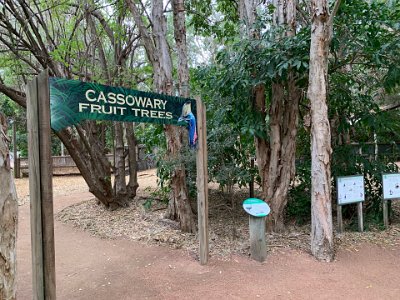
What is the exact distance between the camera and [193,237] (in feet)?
17.0

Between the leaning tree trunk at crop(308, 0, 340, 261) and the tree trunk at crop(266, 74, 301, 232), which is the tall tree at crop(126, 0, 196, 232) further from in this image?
the leaning tree trunk at crop(308, 0, 340, 261)

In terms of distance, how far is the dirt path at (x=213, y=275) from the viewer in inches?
126

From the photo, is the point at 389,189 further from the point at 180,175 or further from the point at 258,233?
the point at 180,175

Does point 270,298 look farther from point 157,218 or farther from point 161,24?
point 161,24

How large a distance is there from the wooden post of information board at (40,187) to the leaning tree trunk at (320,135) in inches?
129

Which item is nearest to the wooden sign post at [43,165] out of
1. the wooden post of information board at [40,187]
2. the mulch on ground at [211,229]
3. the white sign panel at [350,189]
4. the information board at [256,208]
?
the wooden post of information board at [40,187]

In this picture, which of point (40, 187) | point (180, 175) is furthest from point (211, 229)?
point (40, 187)

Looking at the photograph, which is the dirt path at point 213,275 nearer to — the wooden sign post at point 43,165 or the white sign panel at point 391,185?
the wooden sign post at point 43,165

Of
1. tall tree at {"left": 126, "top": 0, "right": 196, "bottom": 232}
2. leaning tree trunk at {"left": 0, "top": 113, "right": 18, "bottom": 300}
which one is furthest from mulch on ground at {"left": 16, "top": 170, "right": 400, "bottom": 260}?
leaning tree trunk at {"left": 0, "top": 113, "right": 18, "bottom": 300}

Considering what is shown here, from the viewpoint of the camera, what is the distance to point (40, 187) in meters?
2.35

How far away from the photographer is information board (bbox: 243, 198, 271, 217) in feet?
13.2

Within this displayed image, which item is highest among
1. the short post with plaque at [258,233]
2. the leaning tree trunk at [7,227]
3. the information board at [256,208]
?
the leaning tree trunk at [7,227]

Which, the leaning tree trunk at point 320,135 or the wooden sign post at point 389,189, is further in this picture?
the wooden sign post at point 389,189

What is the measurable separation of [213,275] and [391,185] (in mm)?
3680
